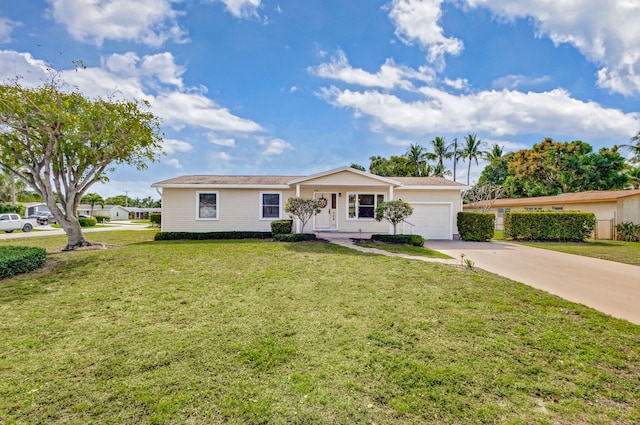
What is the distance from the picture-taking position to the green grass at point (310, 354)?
8.30 ft

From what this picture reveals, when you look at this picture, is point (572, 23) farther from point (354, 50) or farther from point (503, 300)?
point (503, 300)

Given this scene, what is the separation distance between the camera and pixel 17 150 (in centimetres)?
1057

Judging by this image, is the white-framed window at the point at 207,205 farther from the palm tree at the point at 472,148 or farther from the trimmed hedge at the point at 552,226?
the palm tree at the point at 472,148

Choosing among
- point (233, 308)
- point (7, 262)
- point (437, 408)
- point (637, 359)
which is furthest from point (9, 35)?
point (637, 359)

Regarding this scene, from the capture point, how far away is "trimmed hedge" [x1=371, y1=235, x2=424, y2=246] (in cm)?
1234

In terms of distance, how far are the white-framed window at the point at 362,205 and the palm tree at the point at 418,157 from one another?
2406 centimetres

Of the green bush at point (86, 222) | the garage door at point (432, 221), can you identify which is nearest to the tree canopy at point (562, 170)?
the garage door at point (432, 221)

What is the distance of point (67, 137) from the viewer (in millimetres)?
9844

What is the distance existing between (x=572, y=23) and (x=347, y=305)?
12157 mm

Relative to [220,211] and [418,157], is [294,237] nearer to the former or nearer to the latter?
[220,211]

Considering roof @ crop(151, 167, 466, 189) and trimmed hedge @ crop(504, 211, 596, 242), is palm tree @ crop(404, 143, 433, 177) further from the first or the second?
roof @ crop(151, 167, 466, 189)

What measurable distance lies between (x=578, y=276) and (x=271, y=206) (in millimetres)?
12334

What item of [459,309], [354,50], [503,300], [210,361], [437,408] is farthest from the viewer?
[354,50]

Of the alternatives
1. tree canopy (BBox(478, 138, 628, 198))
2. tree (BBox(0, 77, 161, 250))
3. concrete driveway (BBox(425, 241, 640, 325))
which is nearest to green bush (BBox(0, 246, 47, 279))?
tree (BBox(0, 77, 161, 250))
